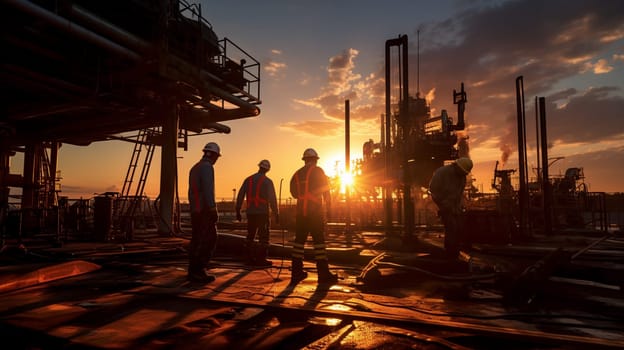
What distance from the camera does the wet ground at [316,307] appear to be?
2.71 metres

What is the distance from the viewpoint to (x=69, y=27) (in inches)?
353

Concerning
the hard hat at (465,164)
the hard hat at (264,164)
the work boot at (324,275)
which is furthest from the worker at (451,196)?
the hard hat at (264,164)

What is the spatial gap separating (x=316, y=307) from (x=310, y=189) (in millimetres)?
2501

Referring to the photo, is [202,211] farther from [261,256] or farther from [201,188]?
[261,256]

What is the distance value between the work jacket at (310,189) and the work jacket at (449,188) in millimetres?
2155

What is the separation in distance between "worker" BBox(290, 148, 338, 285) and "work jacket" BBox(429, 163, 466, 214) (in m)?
2.15

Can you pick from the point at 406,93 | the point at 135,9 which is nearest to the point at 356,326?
the point at 406,93

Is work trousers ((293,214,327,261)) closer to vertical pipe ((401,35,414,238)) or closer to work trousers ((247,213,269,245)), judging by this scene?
work trousers ((247,213,269,245))

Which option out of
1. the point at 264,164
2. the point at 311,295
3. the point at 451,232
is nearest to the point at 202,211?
the point at 264,164

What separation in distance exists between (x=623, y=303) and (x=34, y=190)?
23.2 meters

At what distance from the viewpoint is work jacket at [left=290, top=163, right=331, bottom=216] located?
5.82 meters

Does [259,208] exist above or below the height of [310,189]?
below

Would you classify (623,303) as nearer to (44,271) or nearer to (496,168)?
(44,271)

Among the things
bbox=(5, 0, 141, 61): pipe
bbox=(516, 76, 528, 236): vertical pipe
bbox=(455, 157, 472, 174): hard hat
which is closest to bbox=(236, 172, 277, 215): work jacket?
bbox=(455, 157, 472, 174): hard hat
